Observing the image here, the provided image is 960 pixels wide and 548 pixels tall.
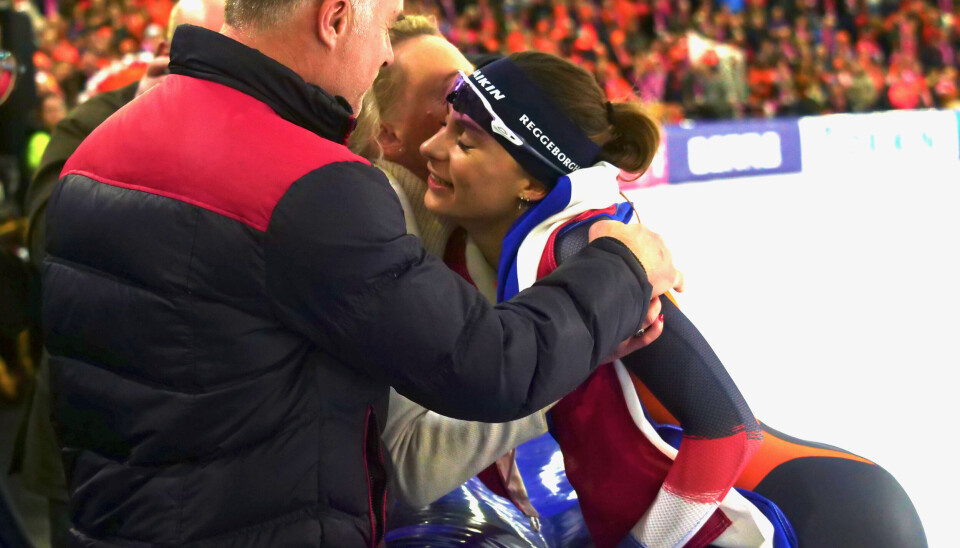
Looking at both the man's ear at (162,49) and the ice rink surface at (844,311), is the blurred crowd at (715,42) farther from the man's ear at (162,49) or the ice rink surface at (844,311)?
the man's ear at (162,49)

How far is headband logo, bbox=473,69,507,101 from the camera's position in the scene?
1718 mm

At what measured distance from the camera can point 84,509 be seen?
4.27ft

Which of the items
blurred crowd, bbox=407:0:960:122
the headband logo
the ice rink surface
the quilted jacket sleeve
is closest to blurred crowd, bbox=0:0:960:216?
blurred crowd, bbox=407:0:960:122

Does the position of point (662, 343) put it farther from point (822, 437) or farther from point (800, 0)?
point (800, 0)

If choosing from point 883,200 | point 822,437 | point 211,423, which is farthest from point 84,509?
point 883,200

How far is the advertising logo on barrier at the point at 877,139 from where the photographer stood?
12.0 m

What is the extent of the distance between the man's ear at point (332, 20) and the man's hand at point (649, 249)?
47cm

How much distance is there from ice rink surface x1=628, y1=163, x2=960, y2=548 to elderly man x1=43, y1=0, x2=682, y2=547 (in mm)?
597

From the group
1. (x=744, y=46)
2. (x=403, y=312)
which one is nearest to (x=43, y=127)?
(x=403, y=312)

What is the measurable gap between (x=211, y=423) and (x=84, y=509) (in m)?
0.26

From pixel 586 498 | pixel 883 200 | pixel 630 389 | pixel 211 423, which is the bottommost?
pixel 883 200

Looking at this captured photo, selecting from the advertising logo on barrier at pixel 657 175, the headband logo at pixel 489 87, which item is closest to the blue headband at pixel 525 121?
the headband logo at pixel 489 87

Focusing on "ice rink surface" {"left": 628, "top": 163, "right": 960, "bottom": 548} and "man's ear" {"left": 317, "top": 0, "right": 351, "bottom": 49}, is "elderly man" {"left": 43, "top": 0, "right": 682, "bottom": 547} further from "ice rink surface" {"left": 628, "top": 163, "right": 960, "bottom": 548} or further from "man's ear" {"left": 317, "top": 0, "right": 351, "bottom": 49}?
"ice rink surface" {"left": 628, "top": 163, "right": 960, "bottom": 548}

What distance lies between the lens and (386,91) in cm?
215
